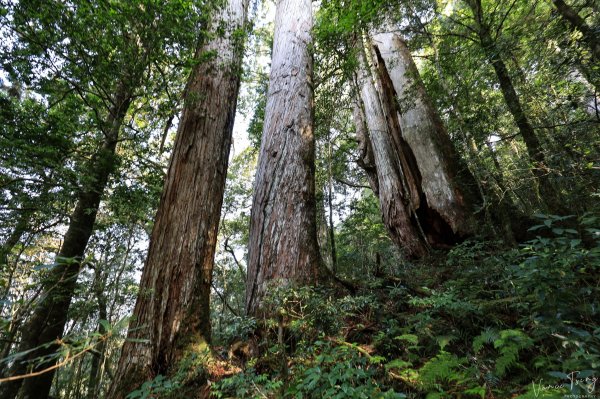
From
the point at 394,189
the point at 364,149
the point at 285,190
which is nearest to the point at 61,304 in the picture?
the point at 285,190

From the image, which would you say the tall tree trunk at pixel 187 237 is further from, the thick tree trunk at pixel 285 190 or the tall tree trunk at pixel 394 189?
the tall tree trunk at pixel 394 189

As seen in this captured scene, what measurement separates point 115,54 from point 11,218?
4.35 metres

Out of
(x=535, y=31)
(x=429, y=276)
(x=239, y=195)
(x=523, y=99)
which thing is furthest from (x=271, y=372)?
(x=239, y=195)

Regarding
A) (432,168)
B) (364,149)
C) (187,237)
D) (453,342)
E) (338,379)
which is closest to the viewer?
(338,379)

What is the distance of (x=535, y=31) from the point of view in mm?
3799

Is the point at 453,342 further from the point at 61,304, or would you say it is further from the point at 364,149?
the point at 364,149

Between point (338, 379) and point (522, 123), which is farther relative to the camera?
point (522, 123)

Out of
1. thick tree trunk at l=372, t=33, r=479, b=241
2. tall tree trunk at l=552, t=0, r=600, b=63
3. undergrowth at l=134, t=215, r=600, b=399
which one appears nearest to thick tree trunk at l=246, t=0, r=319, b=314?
undergrowth at l=134, t=215, r=600, b=399

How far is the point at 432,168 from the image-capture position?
222 inches

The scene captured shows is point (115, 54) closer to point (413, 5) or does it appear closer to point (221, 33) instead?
point (221, 33)

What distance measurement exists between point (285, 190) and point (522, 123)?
356cm

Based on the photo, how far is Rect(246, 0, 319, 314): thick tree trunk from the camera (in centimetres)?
322

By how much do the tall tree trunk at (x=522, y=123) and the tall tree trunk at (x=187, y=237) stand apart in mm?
3633

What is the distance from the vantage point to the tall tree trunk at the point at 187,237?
2414mm
